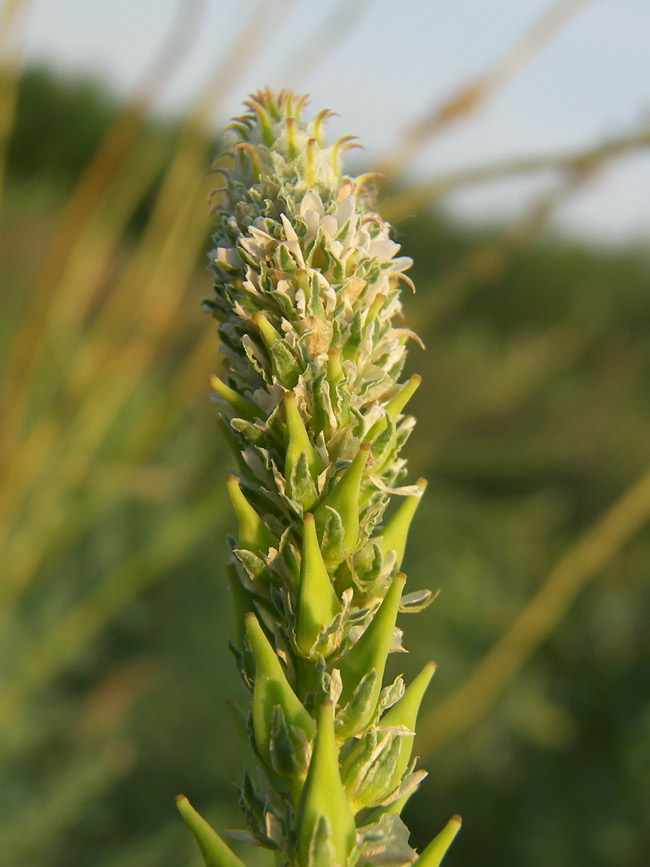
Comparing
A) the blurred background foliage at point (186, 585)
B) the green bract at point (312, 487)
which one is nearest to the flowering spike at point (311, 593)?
the green bract at point (312, 487)

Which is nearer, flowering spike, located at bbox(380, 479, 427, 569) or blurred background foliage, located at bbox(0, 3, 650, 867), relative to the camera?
flowering spike, located at bbox(380, 479, 427, 569)

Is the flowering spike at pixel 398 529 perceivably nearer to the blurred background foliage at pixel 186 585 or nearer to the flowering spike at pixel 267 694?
the flowering spike at pixel 267 694

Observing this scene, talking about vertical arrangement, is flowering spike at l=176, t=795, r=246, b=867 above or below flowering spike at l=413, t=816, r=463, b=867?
below

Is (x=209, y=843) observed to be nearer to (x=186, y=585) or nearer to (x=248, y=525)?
(x=248, y=525)

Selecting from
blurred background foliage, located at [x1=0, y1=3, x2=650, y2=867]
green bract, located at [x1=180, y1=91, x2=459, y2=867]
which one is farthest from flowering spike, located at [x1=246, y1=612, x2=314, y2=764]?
blurred background foliage, located at [x1=0, y1=3, x2=650, y2=867]

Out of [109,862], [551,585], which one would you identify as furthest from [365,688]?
[109,862]

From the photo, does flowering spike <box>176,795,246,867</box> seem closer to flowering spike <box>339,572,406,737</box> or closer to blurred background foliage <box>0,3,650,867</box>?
flowering spike <box>339,572,406,737</box>

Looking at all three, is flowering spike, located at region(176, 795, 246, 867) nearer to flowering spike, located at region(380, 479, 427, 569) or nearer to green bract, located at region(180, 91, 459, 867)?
green bract, located at region(180, 91, 459, 867)
